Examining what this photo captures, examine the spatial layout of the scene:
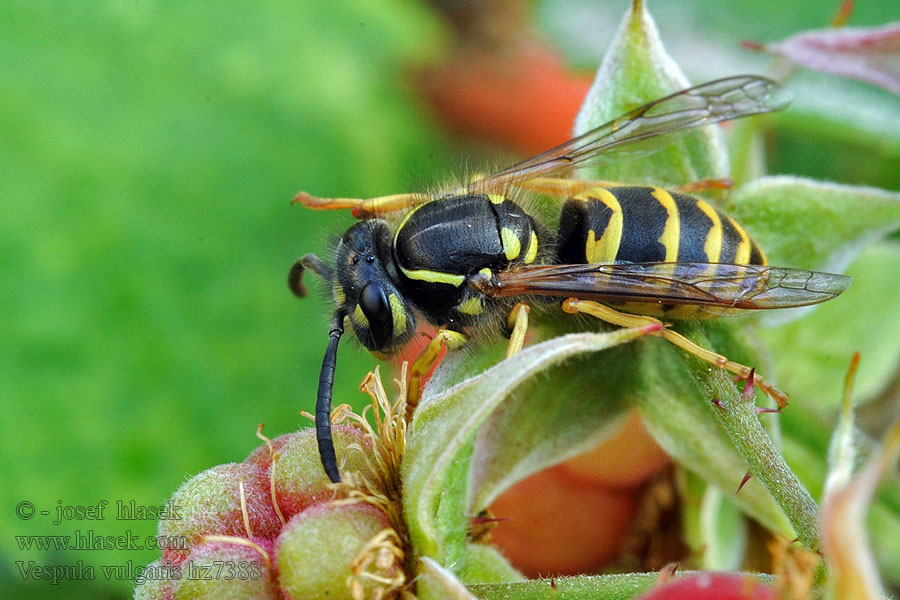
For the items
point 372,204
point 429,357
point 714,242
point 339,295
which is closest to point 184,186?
point 372,204

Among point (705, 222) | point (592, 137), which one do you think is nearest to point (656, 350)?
point (705, 222)

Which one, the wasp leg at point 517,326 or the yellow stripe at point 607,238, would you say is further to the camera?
the yellow stripe at point 607,238

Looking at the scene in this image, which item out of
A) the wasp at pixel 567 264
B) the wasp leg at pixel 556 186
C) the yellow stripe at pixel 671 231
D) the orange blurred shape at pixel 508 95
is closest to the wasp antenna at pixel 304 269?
the wasp at pixel 567 264

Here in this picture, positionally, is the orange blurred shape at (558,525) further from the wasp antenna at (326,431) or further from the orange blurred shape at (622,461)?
the wasp antenna at (326,431)

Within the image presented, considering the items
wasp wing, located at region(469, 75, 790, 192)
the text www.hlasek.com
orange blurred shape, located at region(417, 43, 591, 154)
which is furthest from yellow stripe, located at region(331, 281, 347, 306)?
orange blurred shape, located at region(417, 43, 591, 154)

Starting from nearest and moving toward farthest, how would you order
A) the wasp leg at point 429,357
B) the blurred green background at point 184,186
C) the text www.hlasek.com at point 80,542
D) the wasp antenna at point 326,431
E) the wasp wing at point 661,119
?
the wasp antenna at point 326,431 → the wasp leg at point 429,357 → the wasp wing at point 661,119 → the text www.hlasek.com at point 80,542 → the blurred green background at point 184,186

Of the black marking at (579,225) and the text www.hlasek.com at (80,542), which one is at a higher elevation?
the black marking at (579,225)

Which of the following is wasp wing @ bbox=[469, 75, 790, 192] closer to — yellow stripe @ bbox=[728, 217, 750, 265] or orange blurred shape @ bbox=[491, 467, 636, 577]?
yellow stripe @ bbox=[728, 217, 750, 265]

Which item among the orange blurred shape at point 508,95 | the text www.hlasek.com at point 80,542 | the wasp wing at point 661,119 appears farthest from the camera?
the orange blurred shape at point 508,95
